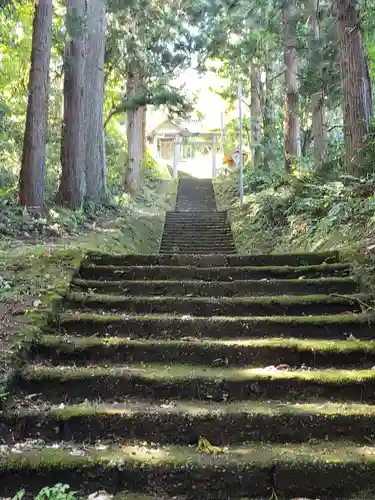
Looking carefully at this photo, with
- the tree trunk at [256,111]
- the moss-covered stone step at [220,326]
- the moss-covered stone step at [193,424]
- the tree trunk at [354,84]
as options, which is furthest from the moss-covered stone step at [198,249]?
the tree trunk at [256,111]

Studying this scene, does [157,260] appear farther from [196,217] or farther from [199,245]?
[196,217]

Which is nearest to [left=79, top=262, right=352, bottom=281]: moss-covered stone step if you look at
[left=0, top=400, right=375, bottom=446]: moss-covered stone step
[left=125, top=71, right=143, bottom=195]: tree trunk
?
[left=0, top=400, right=375, bottom=446]: moss-covered stone step

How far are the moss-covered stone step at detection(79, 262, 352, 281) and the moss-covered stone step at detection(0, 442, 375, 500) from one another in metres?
2.52

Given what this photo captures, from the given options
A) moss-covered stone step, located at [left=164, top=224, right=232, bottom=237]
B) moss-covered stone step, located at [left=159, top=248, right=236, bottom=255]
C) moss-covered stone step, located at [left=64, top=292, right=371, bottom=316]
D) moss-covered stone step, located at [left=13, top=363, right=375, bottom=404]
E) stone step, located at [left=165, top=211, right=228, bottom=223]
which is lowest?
moss-covered stone step, located at [left=13, top=363, right=375, bottom=404]

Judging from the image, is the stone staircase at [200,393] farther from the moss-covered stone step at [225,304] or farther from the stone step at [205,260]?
the stone step at [205,260]

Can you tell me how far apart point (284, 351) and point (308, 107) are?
15.1 m

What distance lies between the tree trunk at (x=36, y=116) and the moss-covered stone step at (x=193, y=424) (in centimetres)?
632

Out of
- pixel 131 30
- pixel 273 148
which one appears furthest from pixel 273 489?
pixel 273 148

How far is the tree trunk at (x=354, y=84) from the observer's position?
26.1ft

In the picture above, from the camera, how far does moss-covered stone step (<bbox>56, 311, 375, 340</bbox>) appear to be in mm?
4062

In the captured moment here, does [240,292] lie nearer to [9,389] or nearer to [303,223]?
[9,389]

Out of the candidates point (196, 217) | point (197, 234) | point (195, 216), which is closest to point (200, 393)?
point (197, 234)

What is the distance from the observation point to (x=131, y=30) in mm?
15883

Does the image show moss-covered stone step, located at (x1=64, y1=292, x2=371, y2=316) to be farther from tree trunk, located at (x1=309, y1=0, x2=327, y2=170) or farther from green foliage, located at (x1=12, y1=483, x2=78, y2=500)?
tree trunk, located at (x1=309, y1=0, x2=327, y2=170)
